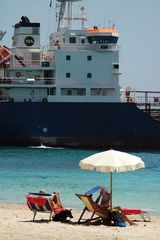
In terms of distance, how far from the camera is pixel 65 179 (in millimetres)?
27578

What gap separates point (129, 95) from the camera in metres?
45.7

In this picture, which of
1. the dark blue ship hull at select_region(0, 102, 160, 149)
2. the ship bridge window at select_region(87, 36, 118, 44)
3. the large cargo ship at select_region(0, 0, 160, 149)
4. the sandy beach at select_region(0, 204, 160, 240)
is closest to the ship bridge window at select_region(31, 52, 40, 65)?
the large cargo ship at select_region(0, 0, 160, 149)

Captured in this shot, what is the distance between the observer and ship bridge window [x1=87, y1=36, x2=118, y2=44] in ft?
146

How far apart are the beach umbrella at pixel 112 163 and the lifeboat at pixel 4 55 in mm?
29104

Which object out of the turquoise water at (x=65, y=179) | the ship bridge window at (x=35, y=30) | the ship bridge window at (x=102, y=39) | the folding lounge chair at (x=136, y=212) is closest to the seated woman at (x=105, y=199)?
the folding lounge chair at (x=136, y=212)

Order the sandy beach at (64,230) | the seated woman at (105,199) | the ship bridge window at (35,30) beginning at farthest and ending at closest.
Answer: the ship bridge window at (35,30), the seated woman at (105,199), the sandy beach at (64,230)

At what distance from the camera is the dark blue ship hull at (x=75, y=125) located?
42688 millimetres

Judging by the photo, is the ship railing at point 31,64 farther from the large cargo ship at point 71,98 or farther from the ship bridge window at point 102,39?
the ship bridge window at point 102,39

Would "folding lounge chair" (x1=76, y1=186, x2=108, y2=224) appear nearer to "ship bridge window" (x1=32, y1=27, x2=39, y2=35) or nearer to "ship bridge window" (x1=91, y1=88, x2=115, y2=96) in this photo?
"ship bridge window" (x1=91, y1=88, x2=115, y2=96)

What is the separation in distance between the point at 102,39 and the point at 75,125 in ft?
17.6

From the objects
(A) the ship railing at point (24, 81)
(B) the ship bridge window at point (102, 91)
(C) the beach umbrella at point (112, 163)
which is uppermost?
(A) the ship railing at point (24, 81)

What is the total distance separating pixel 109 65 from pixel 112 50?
94 cm

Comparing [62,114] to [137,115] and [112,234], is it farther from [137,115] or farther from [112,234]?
[112,234]

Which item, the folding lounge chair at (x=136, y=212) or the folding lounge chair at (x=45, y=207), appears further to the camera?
the folding lounge chair at (x=136, y=212)
